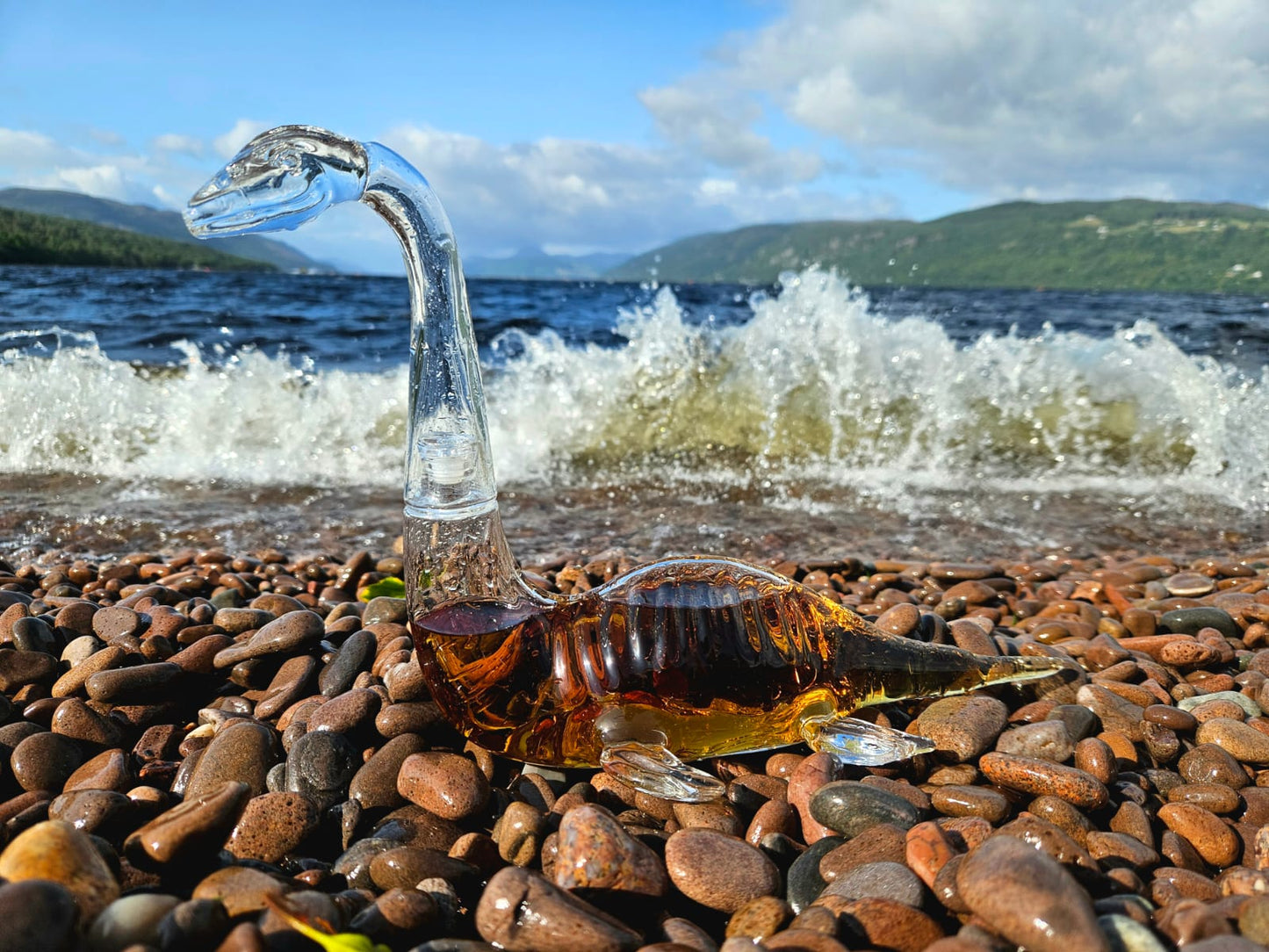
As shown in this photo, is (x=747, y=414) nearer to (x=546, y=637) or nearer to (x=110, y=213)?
(x=546, y=637)

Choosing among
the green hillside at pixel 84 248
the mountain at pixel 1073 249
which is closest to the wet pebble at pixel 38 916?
the green hillside at pixel 84 248

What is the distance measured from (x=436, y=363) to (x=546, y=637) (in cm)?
68

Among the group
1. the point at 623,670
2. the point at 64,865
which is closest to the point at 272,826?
the point at 64,865

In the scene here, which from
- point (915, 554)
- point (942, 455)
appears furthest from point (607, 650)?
point (942, 455)

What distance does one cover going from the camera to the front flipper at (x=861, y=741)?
6.11ft

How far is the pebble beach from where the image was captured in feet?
4.15

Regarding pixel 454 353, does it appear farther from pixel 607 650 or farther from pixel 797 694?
pixel 797 694

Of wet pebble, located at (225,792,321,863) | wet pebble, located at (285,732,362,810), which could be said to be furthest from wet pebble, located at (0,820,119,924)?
wet pebble, located at (285,732,362,810)

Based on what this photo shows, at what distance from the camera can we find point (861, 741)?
6.18ft

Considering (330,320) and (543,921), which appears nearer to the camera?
(543,921)

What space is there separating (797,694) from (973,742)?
47 centimetres

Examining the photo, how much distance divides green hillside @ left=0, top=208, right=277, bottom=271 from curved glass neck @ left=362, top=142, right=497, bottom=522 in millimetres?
60856

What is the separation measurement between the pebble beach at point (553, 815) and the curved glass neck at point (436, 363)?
0.56 meters

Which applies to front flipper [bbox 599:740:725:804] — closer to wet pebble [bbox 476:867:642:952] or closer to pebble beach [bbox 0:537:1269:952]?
pebble beach [bbox 0:537:1269:952]
